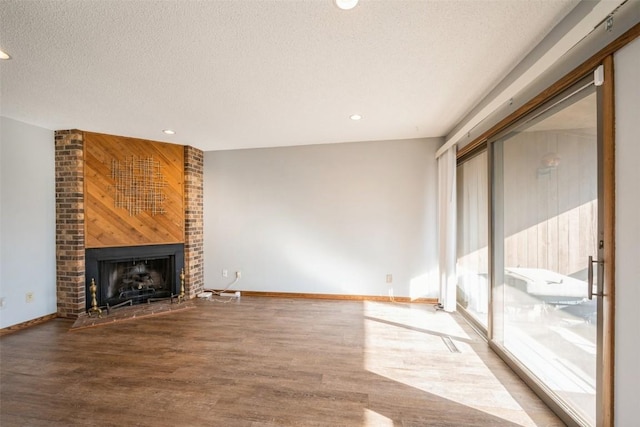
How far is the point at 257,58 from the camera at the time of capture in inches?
71.3

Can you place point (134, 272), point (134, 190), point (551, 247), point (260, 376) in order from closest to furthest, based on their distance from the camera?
point (551, 247) → point (260, 376) → point (134, 190) → point (134, 272)

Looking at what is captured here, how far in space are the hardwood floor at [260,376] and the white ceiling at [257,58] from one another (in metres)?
2.39

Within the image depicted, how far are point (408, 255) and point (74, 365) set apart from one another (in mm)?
3890

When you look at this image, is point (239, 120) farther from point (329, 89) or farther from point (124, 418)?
point (124, 418)

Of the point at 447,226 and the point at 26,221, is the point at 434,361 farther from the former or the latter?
the point at 26,221

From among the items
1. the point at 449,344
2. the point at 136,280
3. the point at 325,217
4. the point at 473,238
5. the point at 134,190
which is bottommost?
the point at 449,344

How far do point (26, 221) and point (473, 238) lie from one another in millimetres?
5351

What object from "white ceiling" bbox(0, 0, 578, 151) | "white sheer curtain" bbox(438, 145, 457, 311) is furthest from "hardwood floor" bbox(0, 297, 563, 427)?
"white ceiling" bbox(0, 0, 578, 151)

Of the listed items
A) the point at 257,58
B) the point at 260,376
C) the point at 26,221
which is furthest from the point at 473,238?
the point at 26,221

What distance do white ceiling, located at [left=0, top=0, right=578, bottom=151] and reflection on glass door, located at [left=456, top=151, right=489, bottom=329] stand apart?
2.50 feet

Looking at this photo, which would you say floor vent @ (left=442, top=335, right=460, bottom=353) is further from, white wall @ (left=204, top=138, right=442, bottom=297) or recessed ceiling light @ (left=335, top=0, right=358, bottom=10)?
recessed ceiling light @ (left=335, top=0, right=358, bottom=10)

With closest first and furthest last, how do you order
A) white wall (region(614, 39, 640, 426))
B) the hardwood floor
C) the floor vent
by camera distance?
white wall (region(614, 39, 640, 426)) → the hardwood floor → the floor vent

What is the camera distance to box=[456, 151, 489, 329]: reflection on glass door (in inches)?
110

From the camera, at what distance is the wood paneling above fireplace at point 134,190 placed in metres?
3.37
